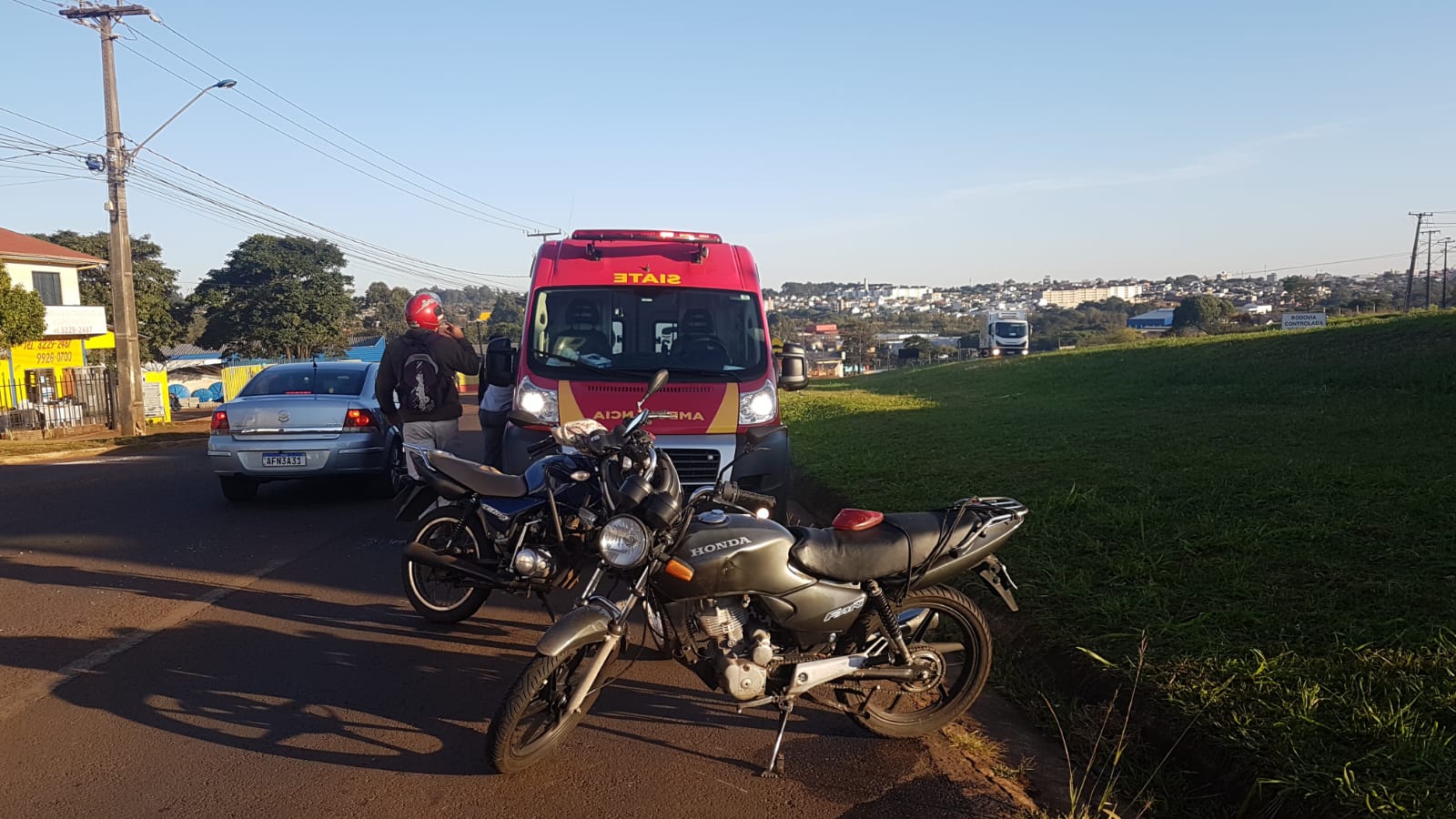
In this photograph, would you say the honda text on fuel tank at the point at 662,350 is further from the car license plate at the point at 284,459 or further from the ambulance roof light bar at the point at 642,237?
the car license plate at the point at 284,459

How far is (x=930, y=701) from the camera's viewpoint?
459 cm

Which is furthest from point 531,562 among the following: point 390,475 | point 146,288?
point 146,288

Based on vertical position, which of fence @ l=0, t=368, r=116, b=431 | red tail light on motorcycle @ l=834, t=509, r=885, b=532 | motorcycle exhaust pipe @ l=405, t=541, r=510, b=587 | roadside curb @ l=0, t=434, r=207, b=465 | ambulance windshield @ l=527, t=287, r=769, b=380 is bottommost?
fence @ l=0, t=368, r=116, b=431

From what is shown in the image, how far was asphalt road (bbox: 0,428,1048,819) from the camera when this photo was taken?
12.4 feet

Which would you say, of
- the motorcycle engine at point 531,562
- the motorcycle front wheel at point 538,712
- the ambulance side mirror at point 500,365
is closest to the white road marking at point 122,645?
the ambulance side mirror at point 500,365

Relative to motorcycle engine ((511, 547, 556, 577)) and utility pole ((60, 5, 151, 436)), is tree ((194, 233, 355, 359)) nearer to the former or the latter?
utility pole ((60, 5, 151, 436))

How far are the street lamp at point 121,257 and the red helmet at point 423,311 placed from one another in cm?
1790

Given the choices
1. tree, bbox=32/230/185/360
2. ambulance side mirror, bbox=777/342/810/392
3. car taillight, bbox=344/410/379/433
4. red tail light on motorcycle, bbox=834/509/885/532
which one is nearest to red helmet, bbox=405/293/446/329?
ambulance side mirror, bbox=777/342/810/392

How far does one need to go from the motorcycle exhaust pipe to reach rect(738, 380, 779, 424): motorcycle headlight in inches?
106

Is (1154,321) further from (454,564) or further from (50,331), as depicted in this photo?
(454,564)

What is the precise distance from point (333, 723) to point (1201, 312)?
2615 inches

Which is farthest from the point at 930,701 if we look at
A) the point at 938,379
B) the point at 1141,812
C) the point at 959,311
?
the point at 959,311

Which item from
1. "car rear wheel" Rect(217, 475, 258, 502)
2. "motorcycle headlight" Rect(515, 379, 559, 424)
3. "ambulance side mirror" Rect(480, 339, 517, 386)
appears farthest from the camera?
"car rear wheel" Rect(217, 475, 258, 502)

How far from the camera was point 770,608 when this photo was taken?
405 centimetres
